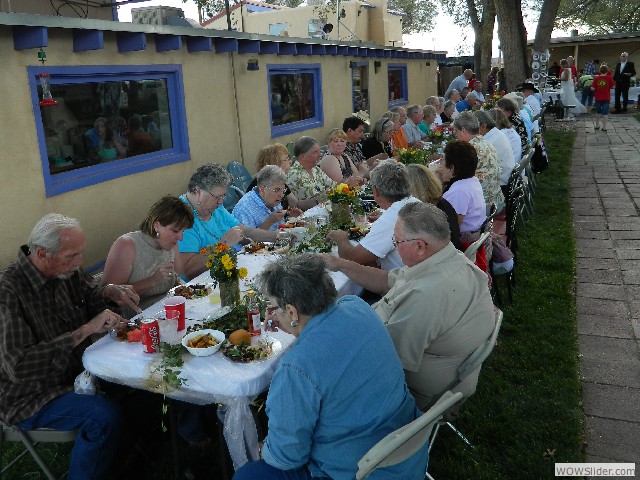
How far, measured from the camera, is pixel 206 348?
8.38 ft

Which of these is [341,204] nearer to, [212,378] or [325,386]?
[212,378]

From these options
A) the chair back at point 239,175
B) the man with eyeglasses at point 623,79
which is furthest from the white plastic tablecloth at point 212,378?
the man with eyeglasses at point 623,79

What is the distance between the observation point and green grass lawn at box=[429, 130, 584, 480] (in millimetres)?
3064

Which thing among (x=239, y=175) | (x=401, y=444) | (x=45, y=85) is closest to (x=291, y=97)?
(x=239, y=175)

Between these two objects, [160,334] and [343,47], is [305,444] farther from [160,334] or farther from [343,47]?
[343,47]

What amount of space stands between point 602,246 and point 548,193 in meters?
2.68

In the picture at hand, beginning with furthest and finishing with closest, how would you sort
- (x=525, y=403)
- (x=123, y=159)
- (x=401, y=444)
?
1. (x=123, y=159)
2. (x=525, y=403)
3. (x=401, y=444)

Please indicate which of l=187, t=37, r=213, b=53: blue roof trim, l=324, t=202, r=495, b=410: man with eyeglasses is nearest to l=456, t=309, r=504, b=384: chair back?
l=324, t=202, r=495, b=410: man with eyeglasses

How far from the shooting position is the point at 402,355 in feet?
8.29

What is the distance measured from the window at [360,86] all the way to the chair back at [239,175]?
15.6 feet

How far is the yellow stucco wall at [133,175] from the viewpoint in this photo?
421 centimetres

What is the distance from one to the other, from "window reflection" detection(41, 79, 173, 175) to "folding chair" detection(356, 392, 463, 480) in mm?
3783

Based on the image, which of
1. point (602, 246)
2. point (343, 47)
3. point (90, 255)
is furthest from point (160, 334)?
point (343, 47)

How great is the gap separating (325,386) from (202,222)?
240 centimetres
